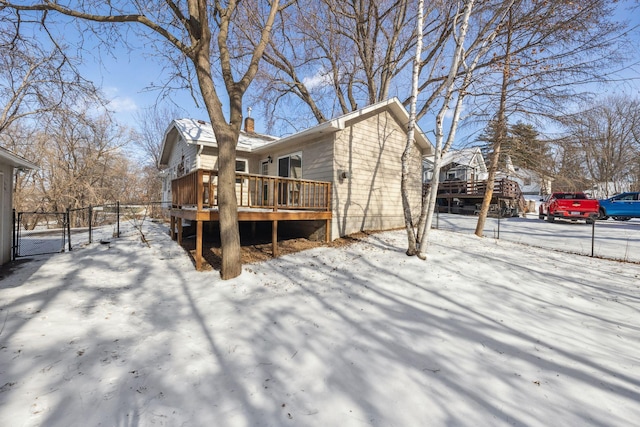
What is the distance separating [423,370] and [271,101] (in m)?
16.2

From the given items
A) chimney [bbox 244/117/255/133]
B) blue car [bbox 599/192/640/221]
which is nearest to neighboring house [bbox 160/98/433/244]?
chimney [bbox 244/117/255/133]

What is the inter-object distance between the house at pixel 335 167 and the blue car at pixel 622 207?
40.6 feet

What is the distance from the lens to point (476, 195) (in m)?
19.4

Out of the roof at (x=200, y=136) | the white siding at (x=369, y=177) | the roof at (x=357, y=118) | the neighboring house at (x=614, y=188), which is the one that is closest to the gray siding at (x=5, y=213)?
the roof at (x=200, y=136)

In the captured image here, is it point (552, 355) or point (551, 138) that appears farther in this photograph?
point (551, 138)

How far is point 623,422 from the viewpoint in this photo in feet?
6.68

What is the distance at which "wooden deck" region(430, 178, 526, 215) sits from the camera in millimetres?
18348

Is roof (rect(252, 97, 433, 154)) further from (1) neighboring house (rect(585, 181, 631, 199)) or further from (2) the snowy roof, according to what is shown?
(1) neighboring house (rect(585, 181, 631, 199))

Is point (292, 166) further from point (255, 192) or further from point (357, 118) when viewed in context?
point (357, 118)

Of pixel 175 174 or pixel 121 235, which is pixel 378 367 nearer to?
pixel 121 235

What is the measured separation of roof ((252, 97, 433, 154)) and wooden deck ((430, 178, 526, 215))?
9.28 meters

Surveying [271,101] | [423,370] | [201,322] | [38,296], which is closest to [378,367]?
[423,370]

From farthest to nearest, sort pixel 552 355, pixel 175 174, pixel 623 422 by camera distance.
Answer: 1. pixel 175 174
2. pixel 552 355
3. pixel 623 422

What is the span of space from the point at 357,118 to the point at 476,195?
1446 centimetres
